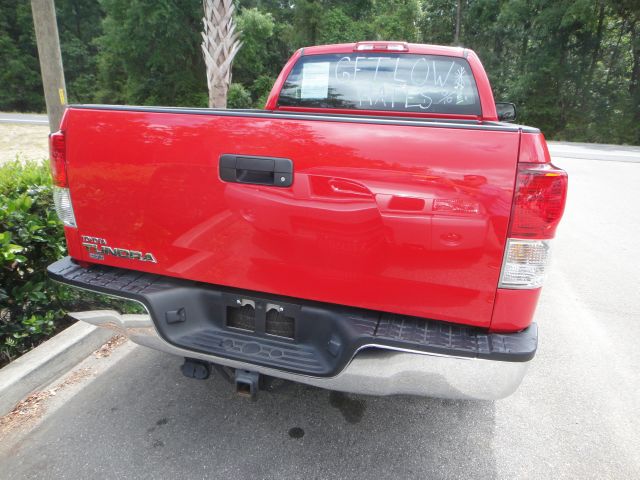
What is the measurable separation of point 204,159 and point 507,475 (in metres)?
2.18

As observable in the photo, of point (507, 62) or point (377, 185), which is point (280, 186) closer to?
point (377, 185)

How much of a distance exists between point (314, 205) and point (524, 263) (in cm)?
87

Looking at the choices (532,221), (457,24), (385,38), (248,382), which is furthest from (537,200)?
(457,24)

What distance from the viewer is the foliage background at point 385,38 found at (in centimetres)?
2350

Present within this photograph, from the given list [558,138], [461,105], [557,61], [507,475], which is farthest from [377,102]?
[557,61]

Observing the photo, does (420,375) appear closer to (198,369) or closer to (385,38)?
(198,369)

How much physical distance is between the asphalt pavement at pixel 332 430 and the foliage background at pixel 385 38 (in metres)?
23.5

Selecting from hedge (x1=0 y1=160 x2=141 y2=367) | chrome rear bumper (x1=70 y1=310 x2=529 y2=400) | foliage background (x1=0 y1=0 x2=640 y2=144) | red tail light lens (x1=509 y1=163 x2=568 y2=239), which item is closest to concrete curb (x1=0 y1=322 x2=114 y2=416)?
hedge (x1=0 y1=160 x2=141 y2=367)

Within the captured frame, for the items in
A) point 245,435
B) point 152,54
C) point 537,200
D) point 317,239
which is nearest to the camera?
point 537,200

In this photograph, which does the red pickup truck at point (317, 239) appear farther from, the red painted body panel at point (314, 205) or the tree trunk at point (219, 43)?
the tree trunk at point (219, 43)

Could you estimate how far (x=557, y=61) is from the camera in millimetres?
24266

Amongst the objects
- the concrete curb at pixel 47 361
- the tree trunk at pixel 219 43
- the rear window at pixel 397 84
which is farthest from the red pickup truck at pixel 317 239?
the tree trunk at pixel 219 43

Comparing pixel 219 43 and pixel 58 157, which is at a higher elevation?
pixel 219 43

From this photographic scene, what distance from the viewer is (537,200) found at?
1570 mm
